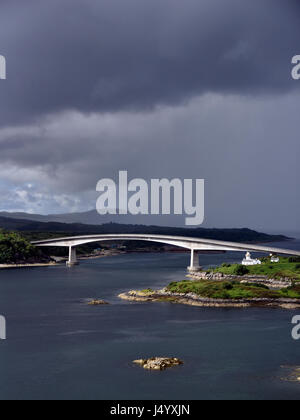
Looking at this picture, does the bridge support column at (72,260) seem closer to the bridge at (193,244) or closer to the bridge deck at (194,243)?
the bridge at (193,244)

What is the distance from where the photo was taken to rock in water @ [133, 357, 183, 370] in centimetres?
4172

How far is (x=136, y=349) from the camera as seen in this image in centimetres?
4738

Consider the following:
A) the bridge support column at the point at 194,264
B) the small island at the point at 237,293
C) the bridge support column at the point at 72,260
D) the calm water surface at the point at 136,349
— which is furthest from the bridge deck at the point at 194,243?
the calm water surface at the point at 136,349

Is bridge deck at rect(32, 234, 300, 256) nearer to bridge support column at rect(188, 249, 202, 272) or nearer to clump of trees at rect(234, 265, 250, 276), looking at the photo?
bridge support column at rect(188, 249, 202, 272)

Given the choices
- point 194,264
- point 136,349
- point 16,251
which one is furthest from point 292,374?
point 16,251

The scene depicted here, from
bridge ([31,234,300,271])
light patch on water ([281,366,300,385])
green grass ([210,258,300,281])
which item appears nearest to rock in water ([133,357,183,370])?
light patch on water ([281,366,300,385])

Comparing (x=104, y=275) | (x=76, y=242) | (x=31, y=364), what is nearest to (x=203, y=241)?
(x=104, y=275)

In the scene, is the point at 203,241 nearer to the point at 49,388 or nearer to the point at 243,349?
the point at 243,349

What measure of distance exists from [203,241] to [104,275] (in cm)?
2377

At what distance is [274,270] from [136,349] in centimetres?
5069

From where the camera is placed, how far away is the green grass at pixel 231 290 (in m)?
70.4

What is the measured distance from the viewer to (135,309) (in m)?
66.8

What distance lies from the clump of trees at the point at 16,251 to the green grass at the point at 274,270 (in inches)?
2169

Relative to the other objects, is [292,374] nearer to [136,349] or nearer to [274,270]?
[136,349]
